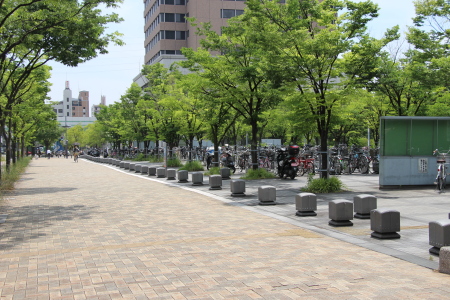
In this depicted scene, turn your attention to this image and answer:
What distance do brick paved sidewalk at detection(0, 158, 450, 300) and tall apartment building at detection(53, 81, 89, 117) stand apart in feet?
546

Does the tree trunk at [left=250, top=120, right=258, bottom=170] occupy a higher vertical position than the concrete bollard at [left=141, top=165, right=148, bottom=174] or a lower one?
higher

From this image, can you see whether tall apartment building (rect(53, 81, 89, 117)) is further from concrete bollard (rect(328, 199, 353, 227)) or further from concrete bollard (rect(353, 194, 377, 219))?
concrete bollard (rect(328, 199, 353, 227))

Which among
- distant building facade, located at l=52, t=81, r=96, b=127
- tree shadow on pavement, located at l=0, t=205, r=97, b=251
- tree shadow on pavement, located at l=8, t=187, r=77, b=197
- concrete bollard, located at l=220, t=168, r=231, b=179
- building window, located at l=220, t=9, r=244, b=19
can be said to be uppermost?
building window, located at l=220, t=9, r=244, b=19

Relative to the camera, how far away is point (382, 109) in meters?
29.0

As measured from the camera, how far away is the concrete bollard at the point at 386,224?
774 centimetres

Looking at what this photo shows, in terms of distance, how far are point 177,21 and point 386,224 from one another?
63728 millimetres

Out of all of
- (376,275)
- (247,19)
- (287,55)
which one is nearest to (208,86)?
(247,19)

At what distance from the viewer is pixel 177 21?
67562mm

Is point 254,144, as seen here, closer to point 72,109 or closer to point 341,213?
point 341,213

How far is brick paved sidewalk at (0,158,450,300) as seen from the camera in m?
5.15

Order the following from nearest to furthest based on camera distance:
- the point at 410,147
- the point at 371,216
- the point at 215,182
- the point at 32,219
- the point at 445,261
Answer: the point at 445,261 < the point at 371,216 < the point at 32,219 < the point at 410,147 < the point at 215,182

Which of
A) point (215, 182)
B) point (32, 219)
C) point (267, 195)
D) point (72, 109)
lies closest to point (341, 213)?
point (267, 195)

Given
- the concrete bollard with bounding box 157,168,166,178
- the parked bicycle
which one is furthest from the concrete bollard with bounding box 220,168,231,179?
the parked bicycle

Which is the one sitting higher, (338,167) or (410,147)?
(410,147)
